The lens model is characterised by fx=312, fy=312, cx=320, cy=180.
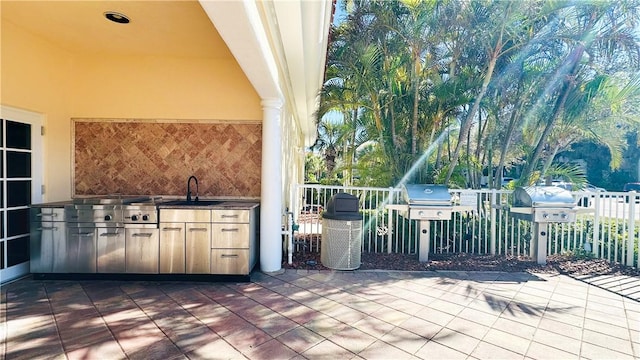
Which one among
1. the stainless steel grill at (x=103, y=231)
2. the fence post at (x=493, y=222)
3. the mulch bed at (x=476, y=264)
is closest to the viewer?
the stainless steel grill at (x=103, y=231)

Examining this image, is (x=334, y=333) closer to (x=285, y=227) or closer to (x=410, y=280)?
(x=410, y=280)

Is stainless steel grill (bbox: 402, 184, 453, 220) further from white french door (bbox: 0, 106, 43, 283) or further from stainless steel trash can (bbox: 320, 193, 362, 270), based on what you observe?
white french door (bbox: 0, 106, 43, 283)

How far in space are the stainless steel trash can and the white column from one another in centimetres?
77

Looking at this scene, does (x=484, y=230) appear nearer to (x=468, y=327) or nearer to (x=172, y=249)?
(x=468, y=327)

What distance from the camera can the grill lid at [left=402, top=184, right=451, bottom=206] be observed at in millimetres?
4727

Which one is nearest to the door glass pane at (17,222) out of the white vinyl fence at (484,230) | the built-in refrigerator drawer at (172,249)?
the built-in refrigerator drawer at (172,249)

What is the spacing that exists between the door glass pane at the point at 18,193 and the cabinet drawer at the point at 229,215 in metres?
2.54

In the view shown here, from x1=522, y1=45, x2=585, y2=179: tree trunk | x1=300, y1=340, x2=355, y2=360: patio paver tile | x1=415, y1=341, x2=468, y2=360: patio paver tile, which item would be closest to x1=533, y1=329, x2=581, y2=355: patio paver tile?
x1=415, y1=341, x2=468, y2=360: patio paver tile

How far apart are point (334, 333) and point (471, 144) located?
235 inches

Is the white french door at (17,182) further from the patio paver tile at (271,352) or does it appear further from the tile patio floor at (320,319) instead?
the patio paver tile at (271,352)

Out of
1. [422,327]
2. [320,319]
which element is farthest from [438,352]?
[320,319]

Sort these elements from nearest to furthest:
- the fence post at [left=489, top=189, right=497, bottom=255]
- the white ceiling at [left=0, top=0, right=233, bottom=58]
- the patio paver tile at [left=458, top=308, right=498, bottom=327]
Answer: the patio paver tile at [left=458, top=308, right=498, bottom=327], the white ceiling at [left=0, top=0, right=233, bottom=58], the fence post at [left=489, top=189, right=497, bottom=255]

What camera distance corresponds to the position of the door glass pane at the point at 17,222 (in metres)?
3.93

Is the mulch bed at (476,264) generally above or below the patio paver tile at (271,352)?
above
